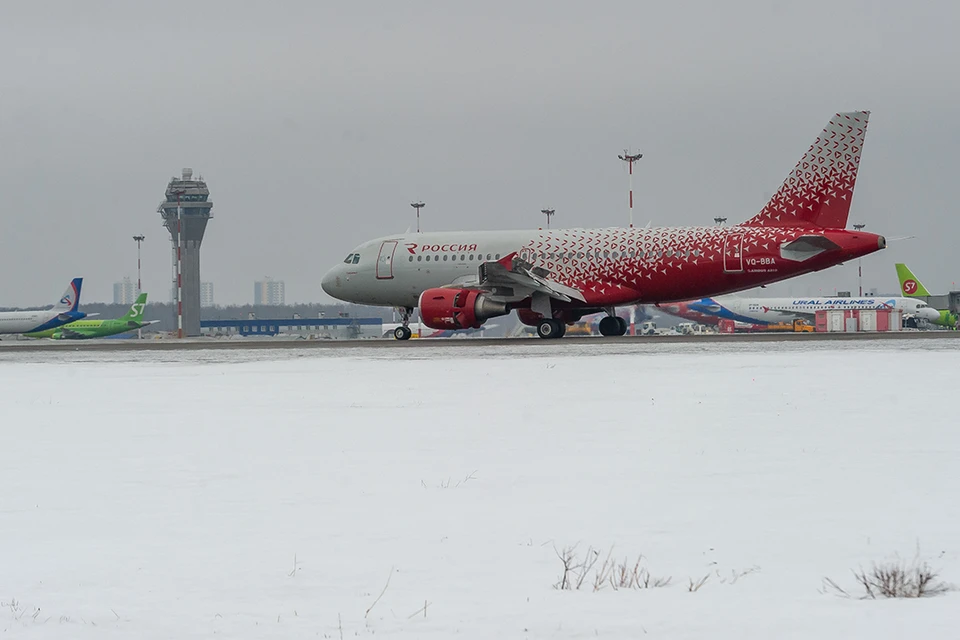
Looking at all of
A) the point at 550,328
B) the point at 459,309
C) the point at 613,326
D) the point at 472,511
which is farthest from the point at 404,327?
the point at 472,511

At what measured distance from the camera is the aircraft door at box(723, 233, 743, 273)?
111ft

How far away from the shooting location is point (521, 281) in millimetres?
34562

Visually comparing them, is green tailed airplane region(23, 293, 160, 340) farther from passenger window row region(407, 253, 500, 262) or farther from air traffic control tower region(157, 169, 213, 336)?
air traffic control tower region(157, 169, 213, 336)

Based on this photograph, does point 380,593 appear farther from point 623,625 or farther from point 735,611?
point 735,611

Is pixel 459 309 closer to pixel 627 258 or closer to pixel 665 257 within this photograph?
pixel 627 258

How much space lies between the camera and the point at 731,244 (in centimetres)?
3400

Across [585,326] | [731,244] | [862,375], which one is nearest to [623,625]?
[862,375]

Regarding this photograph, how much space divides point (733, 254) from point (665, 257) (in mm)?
2166

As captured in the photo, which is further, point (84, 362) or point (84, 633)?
point (84, 362)

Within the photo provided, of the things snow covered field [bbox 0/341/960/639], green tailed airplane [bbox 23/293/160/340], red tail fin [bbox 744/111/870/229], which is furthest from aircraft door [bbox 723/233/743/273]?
green tailed airplane [bbox 23/293/160/340]

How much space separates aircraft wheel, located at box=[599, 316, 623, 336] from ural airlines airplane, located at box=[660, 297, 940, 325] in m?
38.4

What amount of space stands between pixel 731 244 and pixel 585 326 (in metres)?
61.1

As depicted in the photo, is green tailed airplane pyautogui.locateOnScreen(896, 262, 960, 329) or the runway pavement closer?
the runway pavement

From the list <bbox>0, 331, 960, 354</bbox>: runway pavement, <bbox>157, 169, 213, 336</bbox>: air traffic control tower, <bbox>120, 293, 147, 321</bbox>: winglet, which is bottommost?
<bbox>0, 331, 960, 354</bbox>: runway pavement
